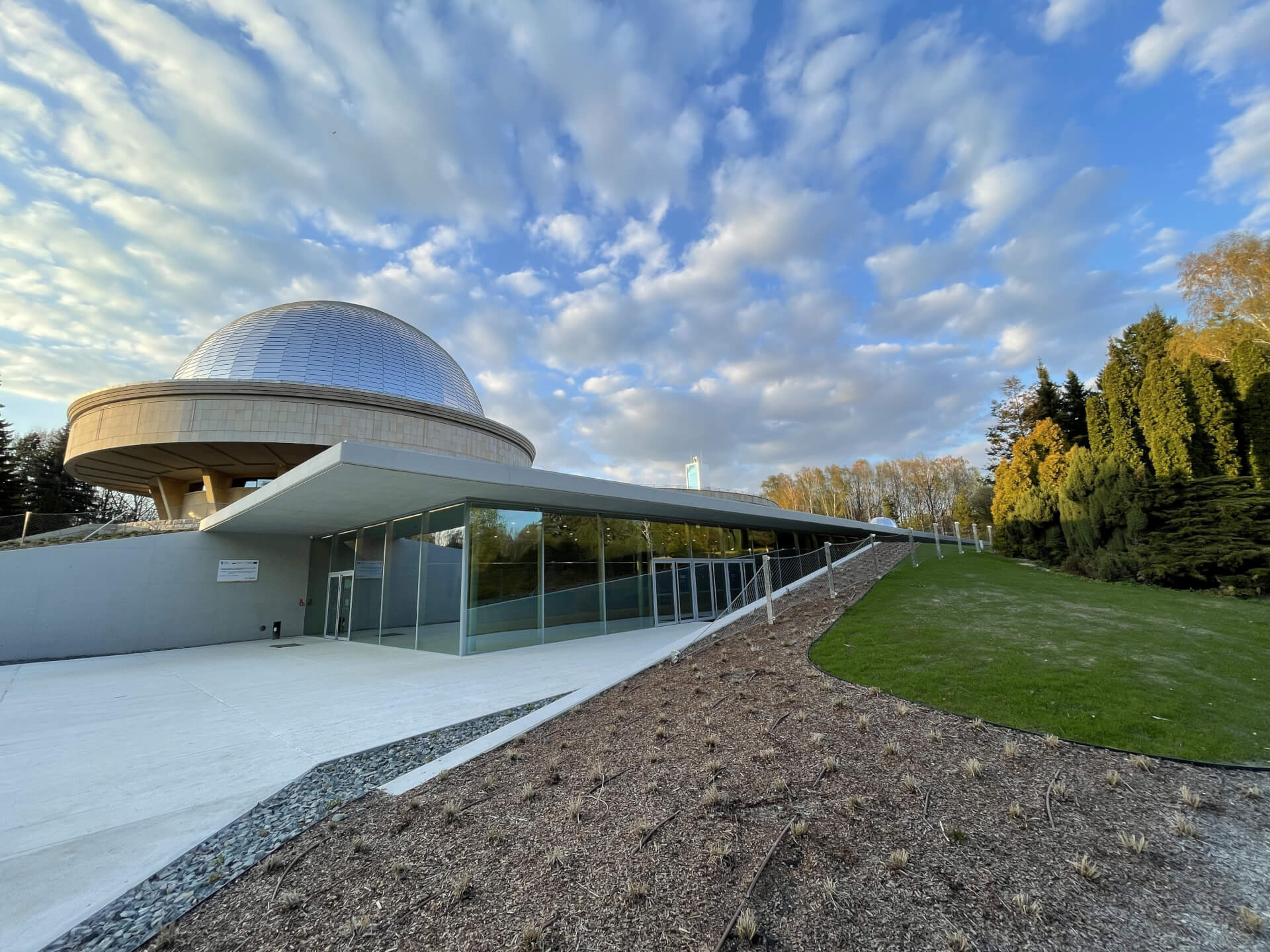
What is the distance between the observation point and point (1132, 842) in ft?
9.84

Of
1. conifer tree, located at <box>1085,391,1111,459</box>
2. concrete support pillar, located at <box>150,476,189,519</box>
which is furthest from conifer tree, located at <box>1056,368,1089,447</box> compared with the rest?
concrete support pillar, located at <box>150,476,189,519</box>

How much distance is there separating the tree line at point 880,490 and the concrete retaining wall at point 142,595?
159 ft

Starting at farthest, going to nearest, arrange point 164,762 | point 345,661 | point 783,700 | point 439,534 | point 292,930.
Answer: point 439,534 → point 345,661 → point 783,700 → point 164,762 → point 292,930

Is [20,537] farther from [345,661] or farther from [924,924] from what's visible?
[924,924]

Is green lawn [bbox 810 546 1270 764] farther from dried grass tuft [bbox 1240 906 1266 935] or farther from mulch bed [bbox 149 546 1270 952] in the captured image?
dried grass tuft [bbox 1240 906 1266 935]

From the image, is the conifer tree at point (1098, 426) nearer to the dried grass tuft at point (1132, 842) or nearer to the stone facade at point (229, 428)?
the dried grass tuft at point (1132, 842)

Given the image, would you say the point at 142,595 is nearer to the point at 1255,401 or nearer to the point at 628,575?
the point at 628,575

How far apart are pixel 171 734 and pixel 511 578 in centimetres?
683

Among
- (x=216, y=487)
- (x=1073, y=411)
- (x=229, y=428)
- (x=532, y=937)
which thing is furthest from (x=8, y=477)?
(x=1073, y=411)

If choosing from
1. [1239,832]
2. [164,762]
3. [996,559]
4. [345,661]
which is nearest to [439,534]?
[345,661]

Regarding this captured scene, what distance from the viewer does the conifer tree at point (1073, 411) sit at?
23109 millimetres

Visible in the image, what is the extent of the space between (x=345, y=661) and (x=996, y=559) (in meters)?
22.8

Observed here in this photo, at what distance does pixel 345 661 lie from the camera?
11445 mm

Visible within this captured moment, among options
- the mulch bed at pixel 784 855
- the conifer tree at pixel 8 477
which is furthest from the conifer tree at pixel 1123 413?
the conifer tree at pixel 8 477
